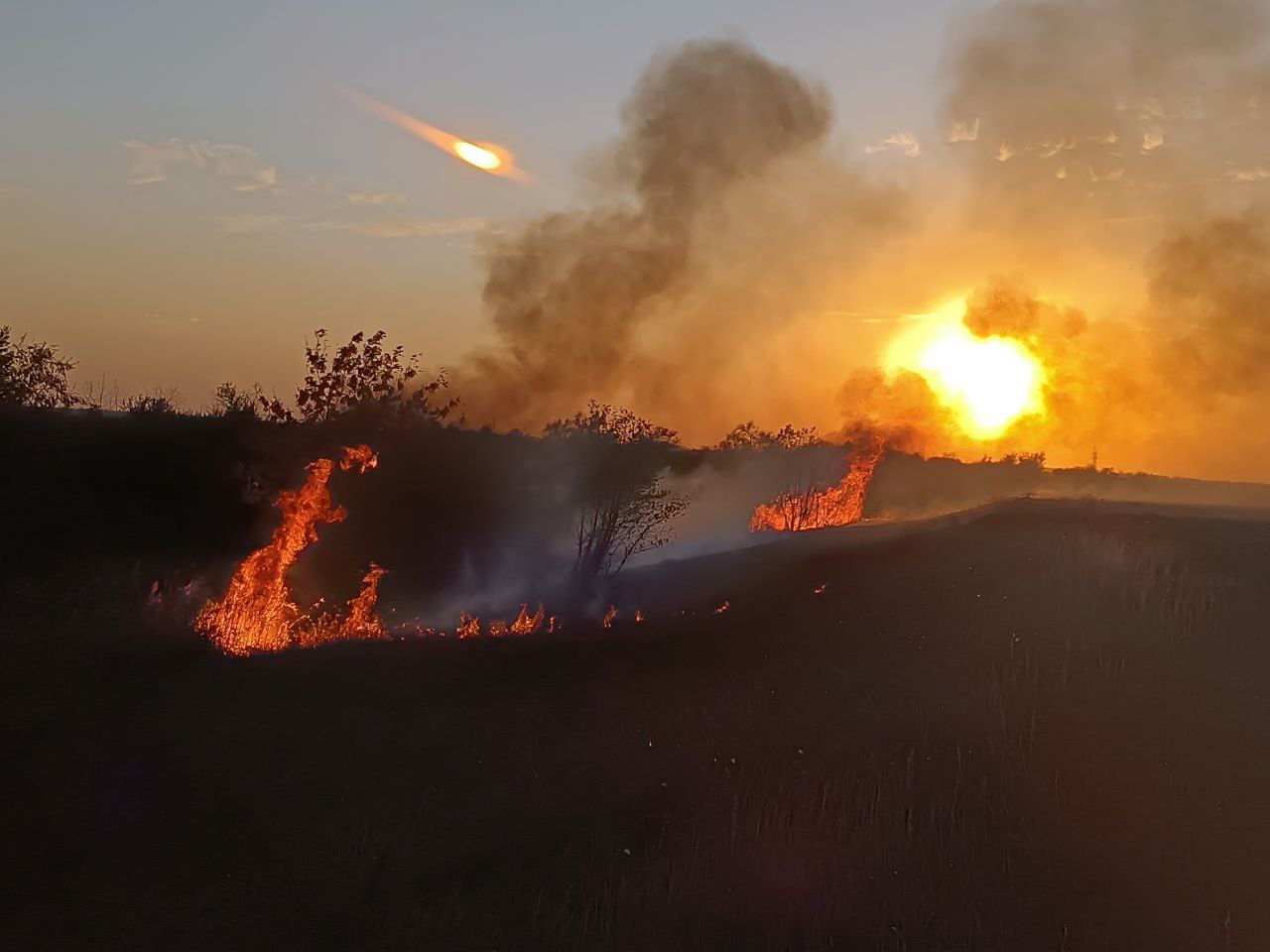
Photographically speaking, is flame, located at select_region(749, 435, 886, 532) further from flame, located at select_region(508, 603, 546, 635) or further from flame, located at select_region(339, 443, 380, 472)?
flame, located at select_region(339, 443, 380, 472)

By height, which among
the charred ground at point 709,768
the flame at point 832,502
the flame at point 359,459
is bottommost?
the charred ground at point 709,768

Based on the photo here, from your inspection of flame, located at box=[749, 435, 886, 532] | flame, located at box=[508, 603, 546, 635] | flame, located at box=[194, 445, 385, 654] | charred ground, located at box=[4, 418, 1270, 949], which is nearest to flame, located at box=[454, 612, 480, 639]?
flame, located at box=[508, 603, 546, 635]

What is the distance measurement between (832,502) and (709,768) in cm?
2312

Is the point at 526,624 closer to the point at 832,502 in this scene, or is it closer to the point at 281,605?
the point at 281,605

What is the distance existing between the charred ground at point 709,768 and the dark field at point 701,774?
0.04 m

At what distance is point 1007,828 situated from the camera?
11461 millimetres

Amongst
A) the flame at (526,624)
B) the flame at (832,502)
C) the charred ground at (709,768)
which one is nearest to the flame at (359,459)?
the flame at (526,624)

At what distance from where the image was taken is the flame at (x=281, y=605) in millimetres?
15781

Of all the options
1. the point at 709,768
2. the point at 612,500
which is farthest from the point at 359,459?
the point at 709,768

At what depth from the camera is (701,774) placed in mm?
12445

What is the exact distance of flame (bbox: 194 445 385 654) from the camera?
15781 mm

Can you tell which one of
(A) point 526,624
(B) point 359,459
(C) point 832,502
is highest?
(C) point 832,502

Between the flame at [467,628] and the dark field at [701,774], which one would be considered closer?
the dark field at [701,774]

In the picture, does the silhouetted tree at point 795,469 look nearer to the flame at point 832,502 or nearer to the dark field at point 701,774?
the flame at point 832,502
